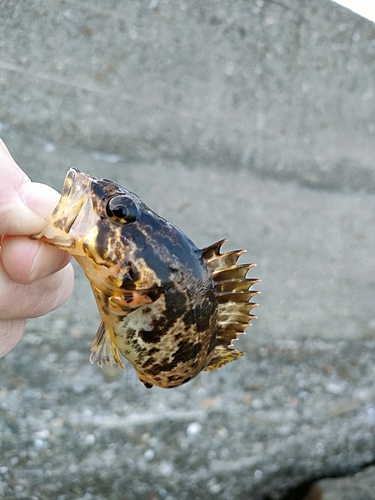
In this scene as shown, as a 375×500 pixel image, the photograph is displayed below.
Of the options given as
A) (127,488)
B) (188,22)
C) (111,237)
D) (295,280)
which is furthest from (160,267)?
(295,280)

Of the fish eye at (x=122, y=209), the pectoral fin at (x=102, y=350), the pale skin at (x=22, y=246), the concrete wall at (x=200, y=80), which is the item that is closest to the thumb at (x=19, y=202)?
the pale skin at (x=22, y=246)

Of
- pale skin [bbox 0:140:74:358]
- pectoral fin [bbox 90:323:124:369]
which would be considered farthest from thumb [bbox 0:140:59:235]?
pectoral fin [bbox 90:323:124:369]

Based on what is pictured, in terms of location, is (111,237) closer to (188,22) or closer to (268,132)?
(188,22)

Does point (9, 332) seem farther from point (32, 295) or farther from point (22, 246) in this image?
point (22, 246)

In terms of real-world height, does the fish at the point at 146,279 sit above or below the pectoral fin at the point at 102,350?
above

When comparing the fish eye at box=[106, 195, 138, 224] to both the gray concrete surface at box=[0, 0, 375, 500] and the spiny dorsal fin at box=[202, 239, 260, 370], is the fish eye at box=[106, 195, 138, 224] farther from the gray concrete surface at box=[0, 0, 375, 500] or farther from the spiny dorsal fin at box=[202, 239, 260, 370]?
the gray concrete surface at box=[0, 0, 375, 500]

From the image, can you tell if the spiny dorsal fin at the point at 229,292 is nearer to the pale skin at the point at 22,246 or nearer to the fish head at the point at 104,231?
the fish head at the point at 104,231
